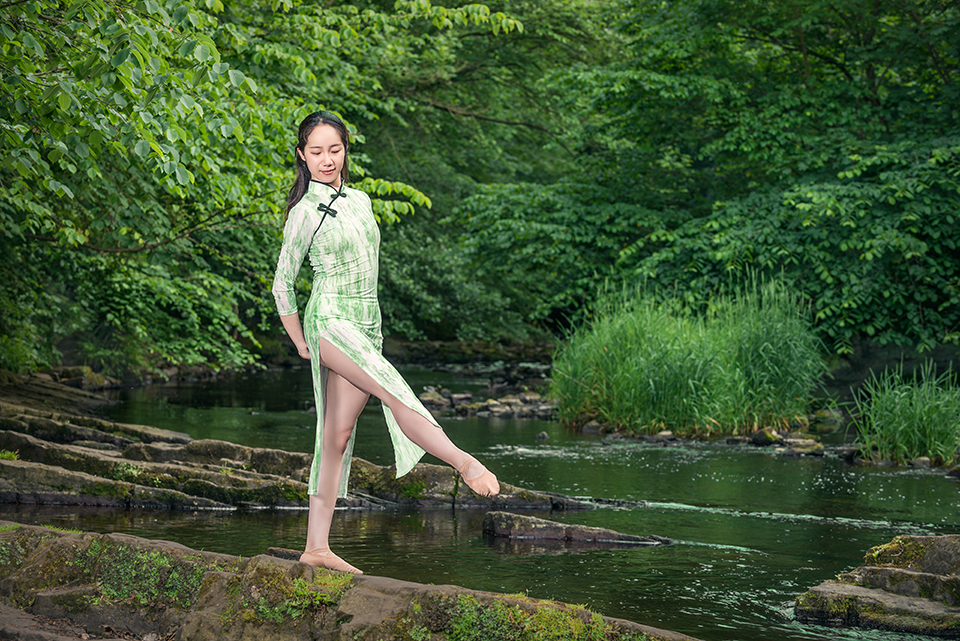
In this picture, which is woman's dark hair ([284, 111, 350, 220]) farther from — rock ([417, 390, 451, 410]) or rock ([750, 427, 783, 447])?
rock ([417, 390, 451, 410])

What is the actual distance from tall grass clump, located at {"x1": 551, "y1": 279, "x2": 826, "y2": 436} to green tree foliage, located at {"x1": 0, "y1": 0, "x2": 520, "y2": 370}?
5.36 meters

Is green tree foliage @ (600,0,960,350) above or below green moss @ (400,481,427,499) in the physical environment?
above

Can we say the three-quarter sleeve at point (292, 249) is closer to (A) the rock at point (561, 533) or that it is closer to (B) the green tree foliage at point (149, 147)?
(B) the green tree foliage at point (149, 147)

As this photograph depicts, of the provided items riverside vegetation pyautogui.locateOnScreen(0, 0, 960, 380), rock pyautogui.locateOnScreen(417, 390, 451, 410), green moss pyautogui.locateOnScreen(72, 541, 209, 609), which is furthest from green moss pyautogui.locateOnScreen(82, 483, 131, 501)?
rock pyautogui.locateOnScreen(417, 390, 451, 410)

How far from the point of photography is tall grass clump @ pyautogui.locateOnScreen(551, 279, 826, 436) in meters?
15.9

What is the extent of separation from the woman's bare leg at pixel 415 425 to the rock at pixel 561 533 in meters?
3.22

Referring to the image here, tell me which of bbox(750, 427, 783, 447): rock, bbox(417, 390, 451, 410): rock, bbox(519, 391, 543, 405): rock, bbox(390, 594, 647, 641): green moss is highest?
bbox(519, 391, 543, 405): rock

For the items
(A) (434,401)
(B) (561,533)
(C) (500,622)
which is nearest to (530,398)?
(A) (434,401)

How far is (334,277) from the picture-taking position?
15.8 ft

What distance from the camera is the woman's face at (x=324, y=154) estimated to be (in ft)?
16.0

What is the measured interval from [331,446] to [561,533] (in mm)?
3259

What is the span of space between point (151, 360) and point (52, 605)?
2042 cm

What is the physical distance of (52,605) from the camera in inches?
185

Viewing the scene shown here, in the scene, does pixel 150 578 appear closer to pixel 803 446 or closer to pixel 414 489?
pixel 414 489
